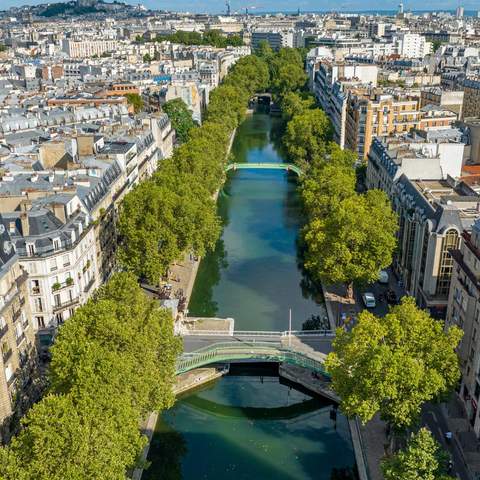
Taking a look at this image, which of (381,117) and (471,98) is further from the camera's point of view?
(471,98)

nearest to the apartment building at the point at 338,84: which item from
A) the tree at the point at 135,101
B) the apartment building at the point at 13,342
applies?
the tree at the point at 135,101

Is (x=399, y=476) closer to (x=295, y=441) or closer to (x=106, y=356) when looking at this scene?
(x=295, y=441)

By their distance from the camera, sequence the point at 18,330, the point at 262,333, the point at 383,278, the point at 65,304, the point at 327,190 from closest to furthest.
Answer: the point at 18,330
the point at 65,304
the point at 262,333
the point at 383,278
the point at 327,190

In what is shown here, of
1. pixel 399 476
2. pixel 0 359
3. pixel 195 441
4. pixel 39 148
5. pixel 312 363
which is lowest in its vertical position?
pixel 195 441

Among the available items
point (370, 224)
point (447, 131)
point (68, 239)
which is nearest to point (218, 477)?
point (68, 239)

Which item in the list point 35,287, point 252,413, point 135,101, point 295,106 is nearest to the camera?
point 252,413

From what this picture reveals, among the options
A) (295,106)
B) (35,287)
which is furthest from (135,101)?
(35,287)

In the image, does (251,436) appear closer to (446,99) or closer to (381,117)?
(381,117)
